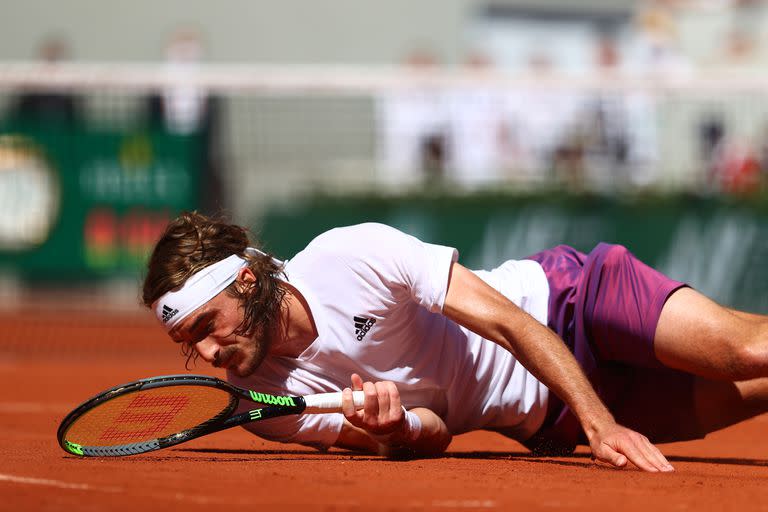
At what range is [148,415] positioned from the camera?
16.8 ft

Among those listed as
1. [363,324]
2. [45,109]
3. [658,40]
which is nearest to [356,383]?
[363,324]

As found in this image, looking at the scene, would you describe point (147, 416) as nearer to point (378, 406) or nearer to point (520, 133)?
point (378, 406)

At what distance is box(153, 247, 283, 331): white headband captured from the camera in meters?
4.90

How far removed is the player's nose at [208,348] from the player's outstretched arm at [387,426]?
1.78 ft

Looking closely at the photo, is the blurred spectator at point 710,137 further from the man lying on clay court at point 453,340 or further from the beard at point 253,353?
the beard at point 253,353

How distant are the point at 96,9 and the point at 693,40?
985 centimetres

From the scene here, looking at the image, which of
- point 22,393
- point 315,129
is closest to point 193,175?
point 315,129

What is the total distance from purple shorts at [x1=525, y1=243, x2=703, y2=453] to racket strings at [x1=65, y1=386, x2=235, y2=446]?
1.42 m

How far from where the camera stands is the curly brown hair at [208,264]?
4.95 metres

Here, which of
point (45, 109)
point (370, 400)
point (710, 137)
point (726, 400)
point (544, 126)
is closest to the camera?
point (370, 400)

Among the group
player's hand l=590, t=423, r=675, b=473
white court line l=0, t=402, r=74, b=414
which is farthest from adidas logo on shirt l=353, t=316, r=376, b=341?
white court line l=0, t=402, r=74, b=414

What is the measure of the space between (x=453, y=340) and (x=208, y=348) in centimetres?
104

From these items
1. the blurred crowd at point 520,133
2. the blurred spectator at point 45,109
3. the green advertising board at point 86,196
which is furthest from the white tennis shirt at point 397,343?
the blurred spectator at point 45,109

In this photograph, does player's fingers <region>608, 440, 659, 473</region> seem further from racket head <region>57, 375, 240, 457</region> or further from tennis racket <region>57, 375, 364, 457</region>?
racket head <region>57, 375, 240, 457</region>
